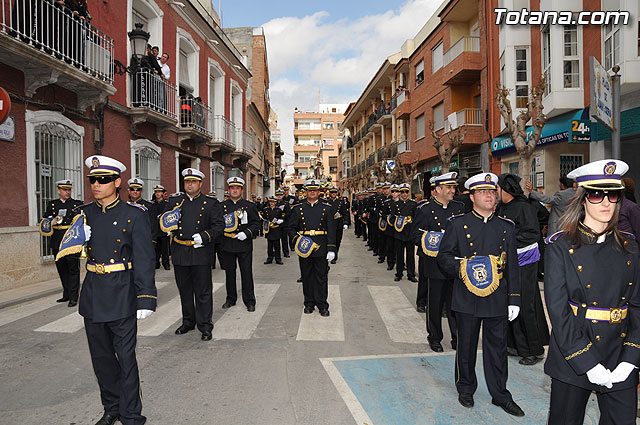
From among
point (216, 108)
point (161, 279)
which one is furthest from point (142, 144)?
point (216, 108)

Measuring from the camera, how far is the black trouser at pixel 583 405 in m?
2.35

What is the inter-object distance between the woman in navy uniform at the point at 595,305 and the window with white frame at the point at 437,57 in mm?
22461

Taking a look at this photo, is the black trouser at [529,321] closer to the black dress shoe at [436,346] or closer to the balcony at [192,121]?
the black dress shoe at [436,346]

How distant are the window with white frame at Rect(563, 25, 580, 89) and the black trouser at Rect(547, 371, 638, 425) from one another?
12980 millimetres

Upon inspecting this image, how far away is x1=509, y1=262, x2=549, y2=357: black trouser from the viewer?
481cm

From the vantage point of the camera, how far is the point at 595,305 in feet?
8.04

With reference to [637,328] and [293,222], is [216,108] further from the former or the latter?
[637,328]

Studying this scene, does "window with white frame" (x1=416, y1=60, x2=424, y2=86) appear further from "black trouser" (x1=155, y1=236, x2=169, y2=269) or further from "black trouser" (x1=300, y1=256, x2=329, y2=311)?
"black trouser" (x1=300, y1=256, x2=329, y2=311)

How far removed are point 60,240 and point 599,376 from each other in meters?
8.25

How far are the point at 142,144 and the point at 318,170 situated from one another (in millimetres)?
47511

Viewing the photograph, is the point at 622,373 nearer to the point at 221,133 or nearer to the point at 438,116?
the point at 221,133

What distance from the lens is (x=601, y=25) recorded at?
39.0 feet

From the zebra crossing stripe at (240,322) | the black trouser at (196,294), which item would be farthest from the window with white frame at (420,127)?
the black trouser at (196,294)

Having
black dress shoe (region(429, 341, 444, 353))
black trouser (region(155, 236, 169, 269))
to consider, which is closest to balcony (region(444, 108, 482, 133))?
black trouser (region(155, 236, 169, 269))
